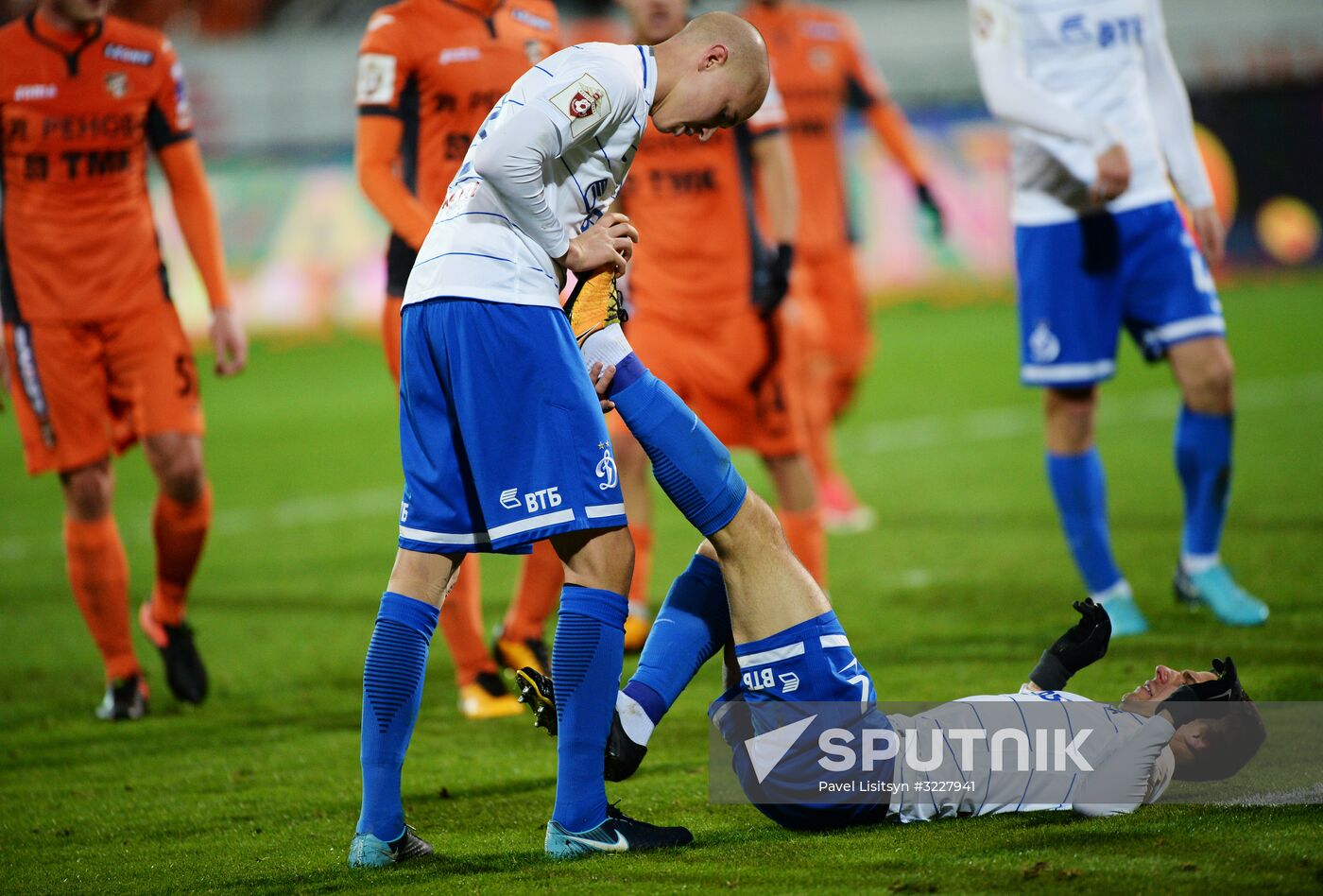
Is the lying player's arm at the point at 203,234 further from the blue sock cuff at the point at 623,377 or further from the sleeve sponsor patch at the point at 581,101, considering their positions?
the sleeve sponsor patch at the point at 581,101

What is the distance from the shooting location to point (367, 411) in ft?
48.3

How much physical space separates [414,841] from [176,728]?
6.56 ft

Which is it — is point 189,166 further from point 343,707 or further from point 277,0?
point 277,0

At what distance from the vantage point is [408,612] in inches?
144

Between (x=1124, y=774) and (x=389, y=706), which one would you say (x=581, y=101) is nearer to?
(x=389, y=706)

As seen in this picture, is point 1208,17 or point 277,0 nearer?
point 277,0

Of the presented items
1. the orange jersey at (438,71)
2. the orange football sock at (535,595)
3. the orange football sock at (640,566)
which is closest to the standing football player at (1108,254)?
the orange football sock at (640,566)

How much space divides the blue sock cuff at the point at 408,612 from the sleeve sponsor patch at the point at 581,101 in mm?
1116

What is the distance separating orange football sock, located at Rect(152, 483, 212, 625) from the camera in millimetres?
5789

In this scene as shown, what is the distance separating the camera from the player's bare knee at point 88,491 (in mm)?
5637

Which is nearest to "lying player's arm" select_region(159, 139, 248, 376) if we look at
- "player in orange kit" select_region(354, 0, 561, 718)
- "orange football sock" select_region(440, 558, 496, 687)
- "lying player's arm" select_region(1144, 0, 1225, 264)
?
"player in orange kit" select_region(354, 0, 561, 718)

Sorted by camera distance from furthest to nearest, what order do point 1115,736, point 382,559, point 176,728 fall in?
point 382,559 → point 176,728 → point 1115,736

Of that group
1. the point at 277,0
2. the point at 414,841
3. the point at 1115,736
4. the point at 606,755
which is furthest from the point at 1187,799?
the point at 277,0

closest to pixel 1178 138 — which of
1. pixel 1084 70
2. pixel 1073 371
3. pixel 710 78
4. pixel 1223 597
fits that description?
pixel 1084 70
